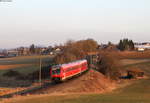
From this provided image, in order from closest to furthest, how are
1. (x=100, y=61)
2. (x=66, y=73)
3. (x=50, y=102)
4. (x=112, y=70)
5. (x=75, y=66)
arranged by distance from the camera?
(x=50, y=102) < (x=66, y=73) < (x=75, y=66) < (x=112, y=70) < (x=100, y=61)

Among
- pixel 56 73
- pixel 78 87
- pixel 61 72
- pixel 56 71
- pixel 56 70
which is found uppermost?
pixel 56 70

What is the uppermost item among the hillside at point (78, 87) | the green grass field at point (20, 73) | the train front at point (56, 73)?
the train front at point (56, 73)

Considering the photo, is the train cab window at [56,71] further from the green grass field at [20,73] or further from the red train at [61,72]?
the green grass field at [20,73]

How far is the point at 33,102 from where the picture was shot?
1182 inches

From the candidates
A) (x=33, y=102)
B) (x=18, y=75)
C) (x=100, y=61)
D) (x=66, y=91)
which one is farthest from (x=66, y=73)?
(x=18, y=75)

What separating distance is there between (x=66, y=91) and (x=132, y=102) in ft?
43.3

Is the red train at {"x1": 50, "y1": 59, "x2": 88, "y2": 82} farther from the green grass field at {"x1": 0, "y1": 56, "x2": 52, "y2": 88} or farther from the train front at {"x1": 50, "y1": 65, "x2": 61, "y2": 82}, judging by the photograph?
the green grass field at {"x1": 0, "y1": 56, "x2": 52, "y2": 88}

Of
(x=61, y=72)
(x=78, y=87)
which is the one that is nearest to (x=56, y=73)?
(x=61, y=72)

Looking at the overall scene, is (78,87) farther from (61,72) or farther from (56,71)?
(56,71)

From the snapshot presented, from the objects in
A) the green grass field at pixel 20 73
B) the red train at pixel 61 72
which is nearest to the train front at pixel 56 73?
the red train at pixel 61 72

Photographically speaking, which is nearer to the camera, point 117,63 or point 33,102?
point 33,102

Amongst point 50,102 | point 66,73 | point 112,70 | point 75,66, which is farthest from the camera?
point 112,70

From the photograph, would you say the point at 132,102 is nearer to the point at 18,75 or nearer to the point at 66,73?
the point at 66,73

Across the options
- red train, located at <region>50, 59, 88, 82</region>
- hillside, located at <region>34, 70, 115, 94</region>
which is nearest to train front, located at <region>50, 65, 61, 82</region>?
red train, located at <region>50, 59, 88, 82</region>
